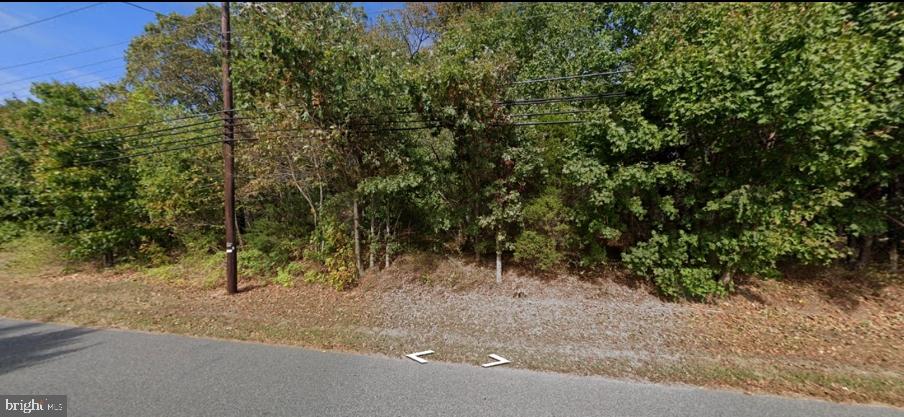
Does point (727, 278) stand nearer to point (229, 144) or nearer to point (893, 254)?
point (893, 254)

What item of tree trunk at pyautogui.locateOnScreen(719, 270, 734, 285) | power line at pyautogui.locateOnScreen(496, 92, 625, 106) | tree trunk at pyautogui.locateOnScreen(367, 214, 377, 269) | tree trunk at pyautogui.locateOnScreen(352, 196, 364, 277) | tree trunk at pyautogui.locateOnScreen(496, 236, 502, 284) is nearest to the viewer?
power line at pyautogui.locateOnScreen(496, 92, 625, 106)

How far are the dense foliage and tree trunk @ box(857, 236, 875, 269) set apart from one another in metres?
0.03

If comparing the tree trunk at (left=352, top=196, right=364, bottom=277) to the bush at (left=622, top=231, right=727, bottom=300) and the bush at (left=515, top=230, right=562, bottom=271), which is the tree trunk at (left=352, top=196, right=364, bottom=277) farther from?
the bush at (left=622, top=231, right=727, bottom=300)

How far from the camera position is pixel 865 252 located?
21.6 feet

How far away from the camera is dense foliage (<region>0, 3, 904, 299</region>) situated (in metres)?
4.75

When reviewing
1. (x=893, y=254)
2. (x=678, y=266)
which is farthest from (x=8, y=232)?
(x=893, y=254)

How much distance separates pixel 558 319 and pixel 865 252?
6.16 m

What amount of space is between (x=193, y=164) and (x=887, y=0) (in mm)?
13746

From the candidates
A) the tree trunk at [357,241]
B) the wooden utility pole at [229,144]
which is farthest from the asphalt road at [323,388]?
the tree trunk at [357,241]

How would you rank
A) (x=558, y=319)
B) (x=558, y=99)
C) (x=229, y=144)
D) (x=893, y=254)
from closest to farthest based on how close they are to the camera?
1. (x=558, y=319)
2. (x=558, y=99)
3. (x=893, y=254)
4. (x=229, y=144)

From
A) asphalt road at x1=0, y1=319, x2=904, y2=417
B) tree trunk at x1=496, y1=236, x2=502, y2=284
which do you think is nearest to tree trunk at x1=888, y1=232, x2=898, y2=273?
asphalt road at x1=0, y1=319, x2=904, y2=417

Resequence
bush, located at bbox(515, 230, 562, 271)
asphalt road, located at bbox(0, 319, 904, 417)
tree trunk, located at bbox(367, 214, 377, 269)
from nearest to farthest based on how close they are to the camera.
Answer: asphalt road, located at bbox(0, 319, 904, 417), bush, located at bbox(515, 230, 562, 271), tree trunk, located at bbox(367, 214, 377, 269)

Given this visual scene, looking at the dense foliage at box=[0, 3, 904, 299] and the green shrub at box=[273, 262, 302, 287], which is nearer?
the dense foliage at box=[0, 3, 904, 299]

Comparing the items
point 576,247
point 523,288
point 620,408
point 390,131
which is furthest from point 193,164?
point 620,408
